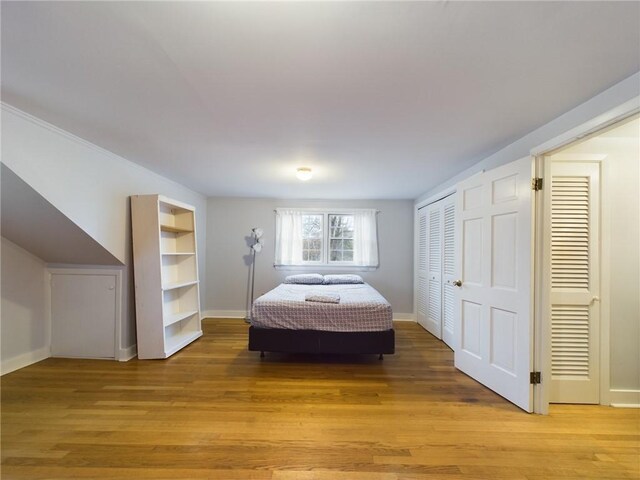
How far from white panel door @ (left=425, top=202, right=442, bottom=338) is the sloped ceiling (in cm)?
398

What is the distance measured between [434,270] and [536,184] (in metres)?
2.08

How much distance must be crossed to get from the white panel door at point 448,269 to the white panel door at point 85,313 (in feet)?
13.1

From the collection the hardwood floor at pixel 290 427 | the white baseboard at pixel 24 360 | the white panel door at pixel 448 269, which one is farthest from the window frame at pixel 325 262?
the white baseboard at pixel 24 360

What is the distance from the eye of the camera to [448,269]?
11.7ft

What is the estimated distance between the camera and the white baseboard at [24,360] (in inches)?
103

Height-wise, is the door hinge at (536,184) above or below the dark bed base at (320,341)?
above

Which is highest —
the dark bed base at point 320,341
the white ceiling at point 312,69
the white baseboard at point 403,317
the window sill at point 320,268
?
the white ceiling at point 312,69

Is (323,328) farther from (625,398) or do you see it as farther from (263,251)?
(625,398)

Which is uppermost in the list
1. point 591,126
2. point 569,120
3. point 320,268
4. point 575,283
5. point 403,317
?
point 569,120

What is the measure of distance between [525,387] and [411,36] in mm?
2522

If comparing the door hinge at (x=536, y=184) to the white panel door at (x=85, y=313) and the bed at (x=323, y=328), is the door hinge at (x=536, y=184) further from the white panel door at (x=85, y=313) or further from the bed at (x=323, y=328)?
the white panel door at (x=85, y=313)

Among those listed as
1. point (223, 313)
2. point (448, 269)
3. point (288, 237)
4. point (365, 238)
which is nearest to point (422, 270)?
Result: point (448, 269)

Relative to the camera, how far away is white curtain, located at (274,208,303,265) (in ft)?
16.1

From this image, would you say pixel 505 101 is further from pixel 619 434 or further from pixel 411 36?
pixel 619 434
